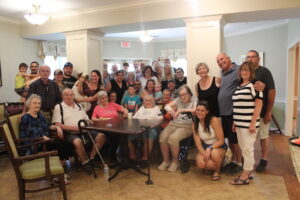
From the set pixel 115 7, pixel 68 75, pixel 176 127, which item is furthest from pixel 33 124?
pixel 115 7

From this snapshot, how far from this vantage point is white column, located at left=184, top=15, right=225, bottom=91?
3537 millimetres

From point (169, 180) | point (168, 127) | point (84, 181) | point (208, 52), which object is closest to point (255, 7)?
point (208, 52)

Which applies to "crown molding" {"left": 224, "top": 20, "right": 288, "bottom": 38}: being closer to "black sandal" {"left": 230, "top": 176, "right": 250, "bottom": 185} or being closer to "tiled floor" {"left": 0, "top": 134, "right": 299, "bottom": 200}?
"tiled floor" {"left": 0, "top": 134, "right": 299, "bottom": 200}

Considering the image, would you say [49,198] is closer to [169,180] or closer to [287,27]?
[169,180]

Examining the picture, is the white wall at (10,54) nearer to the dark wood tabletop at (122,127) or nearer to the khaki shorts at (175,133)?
the dark wood tabletop at (122,127)

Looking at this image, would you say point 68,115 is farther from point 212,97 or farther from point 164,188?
point 212,97

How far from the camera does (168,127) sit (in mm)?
3395

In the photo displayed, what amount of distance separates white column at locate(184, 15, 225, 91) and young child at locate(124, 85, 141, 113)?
32.4 inches

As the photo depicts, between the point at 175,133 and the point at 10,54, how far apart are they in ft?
12.6

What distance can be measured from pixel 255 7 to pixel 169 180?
2.51m

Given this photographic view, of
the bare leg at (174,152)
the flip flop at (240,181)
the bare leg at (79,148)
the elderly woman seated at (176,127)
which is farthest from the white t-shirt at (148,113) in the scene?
the flip flop at (240,181)

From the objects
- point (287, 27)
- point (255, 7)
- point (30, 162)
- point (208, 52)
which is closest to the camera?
point (30, 162)

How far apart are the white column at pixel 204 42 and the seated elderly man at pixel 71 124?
1649 mm

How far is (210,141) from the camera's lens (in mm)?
2982
